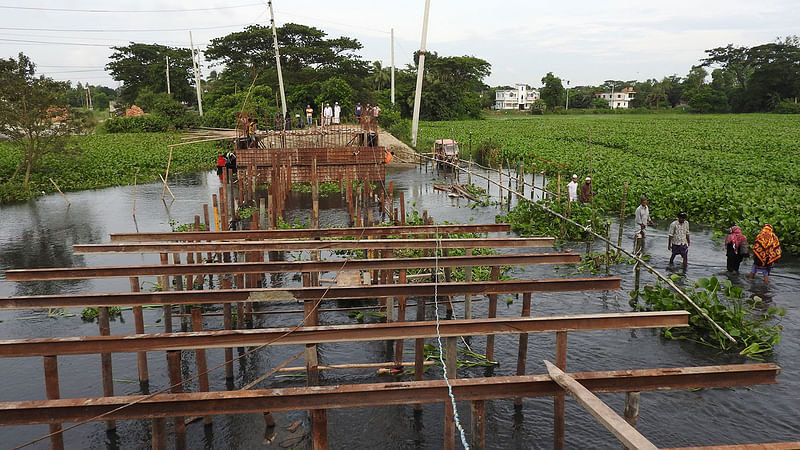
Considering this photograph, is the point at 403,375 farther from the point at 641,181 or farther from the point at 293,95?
the point at 293,95

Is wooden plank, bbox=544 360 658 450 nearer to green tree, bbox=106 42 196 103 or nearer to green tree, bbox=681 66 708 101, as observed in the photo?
green tree, bbox=106 42 196 103

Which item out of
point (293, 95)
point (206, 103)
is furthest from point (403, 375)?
point (206, 103)

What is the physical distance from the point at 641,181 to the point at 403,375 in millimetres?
17945

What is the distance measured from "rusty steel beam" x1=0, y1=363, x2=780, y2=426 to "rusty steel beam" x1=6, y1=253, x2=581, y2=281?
337cm

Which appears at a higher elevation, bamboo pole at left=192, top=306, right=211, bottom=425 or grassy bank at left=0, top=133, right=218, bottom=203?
grassy bank at left=0, top=133, right=218, bottom=203

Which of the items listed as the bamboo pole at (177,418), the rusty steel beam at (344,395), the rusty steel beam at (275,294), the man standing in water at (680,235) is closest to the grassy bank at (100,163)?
the rusty steel beam at (275,294)

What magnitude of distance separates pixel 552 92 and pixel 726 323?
8876cm

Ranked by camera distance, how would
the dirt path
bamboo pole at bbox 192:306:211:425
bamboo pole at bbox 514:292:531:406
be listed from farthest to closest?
the dirt path → bamboo pole at bbox 514:292:531:406 → bamboo pole at bbox 192:306:211:425

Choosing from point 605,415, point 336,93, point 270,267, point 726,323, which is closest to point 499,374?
point 270,267

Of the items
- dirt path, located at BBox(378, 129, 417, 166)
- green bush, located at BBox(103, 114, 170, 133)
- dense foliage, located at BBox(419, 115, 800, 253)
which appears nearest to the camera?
dense foliage, located at BBox(419, 115, 800, 253)

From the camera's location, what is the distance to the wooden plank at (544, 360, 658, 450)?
4051 millimetres

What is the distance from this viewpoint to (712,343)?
10297 millimetres

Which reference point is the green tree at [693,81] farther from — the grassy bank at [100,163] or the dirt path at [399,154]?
the grassy bank at [100,163]

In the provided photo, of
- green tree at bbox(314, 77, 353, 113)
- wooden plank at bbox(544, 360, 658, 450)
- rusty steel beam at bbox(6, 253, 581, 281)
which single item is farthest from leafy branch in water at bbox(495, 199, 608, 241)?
green tree at bbox(314, 77, 353, 113)
